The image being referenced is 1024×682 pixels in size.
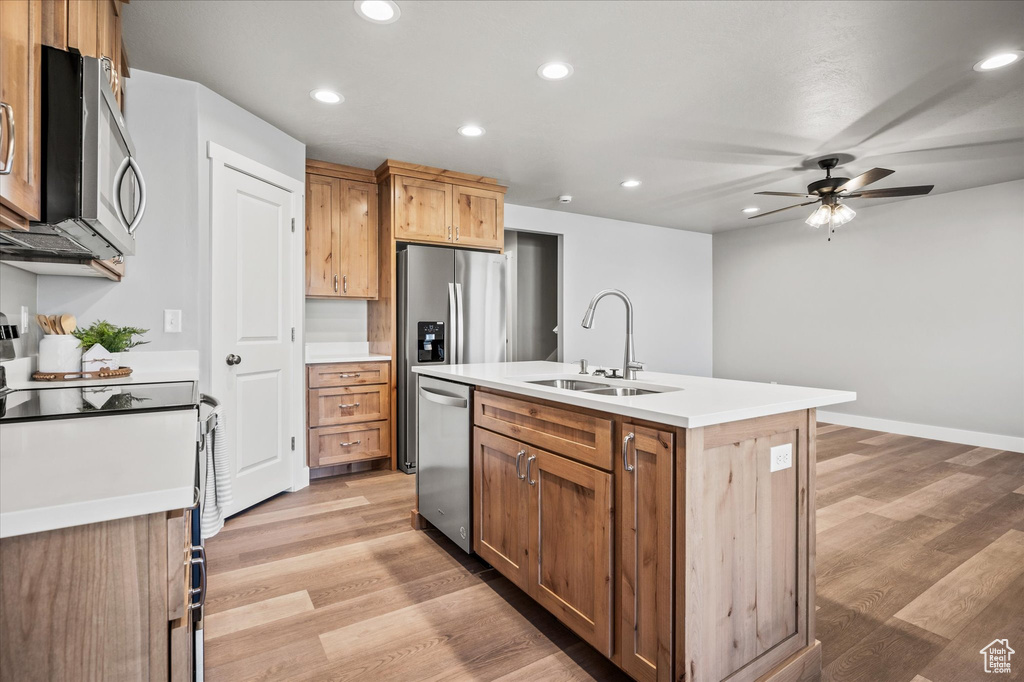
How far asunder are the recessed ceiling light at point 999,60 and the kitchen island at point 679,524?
2119 mm

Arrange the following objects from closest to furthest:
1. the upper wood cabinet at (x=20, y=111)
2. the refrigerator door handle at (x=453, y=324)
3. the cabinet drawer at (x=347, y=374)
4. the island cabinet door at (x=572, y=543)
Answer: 1. the upper wood cabinet at (x=20, y=111)
2. the island cabinet door at (x=572, y=543)
3. the cabinet drawer at (x=347, y=374)
4. the refrigerator door handle at (x=453, y=324)

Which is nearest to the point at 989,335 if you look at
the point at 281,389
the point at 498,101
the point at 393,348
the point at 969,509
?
the point at 969,509

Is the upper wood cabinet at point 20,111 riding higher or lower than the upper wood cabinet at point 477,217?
lower

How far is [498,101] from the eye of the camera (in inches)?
115

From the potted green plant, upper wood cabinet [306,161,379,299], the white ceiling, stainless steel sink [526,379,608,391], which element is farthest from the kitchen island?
upper wood cabinet [306,161,379,299]

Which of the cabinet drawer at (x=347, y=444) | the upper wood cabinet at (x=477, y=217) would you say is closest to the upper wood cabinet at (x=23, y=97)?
the cabinet drawer at (x=347, y=444)

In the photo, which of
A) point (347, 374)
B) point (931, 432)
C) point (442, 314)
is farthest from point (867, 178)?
point (347, 374)

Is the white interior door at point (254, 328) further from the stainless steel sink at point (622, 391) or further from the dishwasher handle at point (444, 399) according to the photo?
the stainless steel sink at point (622, 391)

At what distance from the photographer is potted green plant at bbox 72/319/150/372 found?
226 centimetres

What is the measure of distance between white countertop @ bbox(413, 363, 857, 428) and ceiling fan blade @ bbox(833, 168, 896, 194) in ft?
7.81

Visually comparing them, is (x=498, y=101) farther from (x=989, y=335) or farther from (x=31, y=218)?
(x=989, y=335)

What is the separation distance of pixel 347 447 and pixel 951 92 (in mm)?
4387

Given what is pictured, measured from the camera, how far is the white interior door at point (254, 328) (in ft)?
9.41

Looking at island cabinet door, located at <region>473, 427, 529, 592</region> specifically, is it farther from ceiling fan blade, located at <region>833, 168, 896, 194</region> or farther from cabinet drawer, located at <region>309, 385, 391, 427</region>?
ceiling fan blade, located at <region>833, 168, 896, 194</region>
